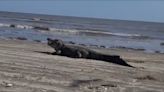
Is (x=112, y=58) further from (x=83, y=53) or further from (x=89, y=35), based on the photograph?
(x=89, y=35)

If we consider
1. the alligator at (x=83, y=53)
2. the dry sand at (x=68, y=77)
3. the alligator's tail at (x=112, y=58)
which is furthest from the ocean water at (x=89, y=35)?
the dry sand at (x=68, y=77)

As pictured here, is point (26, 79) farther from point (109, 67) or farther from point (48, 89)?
point (109, 67)

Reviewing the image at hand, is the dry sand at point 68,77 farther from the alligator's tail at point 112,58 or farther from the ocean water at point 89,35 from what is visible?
the ocean water at point 89,35

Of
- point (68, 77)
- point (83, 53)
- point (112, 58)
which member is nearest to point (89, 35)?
point (83, 53)

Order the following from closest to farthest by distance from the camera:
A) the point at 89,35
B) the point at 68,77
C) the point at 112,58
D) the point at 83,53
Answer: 1. the point at 68,77
2. the point at 112,58
3. the point at 83,53
4. the point at 89,35

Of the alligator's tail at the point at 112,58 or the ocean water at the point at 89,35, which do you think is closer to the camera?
the alligator's tail at the point at 112,58

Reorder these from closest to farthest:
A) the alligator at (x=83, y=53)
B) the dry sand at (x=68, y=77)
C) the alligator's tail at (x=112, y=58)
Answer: the dry sand at (x=68, y=77) → the alligator's tail at (x=112, y=58) → the alligator at (x=83, y=53)

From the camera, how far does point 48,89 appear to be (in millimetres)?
8594

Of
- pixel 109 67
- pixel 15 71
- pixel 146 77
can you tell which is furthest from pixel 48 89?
pixel 109 67

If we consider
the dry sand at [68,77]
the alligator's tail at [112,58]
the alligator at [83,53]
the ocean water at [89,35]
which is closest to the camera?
the dry sand at [68,77]

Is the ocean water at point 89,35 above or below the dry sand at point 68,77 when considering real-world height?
below

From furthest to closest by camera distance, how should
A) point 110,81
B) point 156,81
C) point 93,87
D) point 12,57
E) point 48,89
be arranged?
point 12,57, point 156,81, point 110,81, point 93,87, point 48,89

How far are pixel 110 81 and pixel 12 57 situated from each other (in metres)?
4.17

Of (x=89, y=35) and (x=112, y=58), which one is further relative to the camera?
(x=89, y=35)
